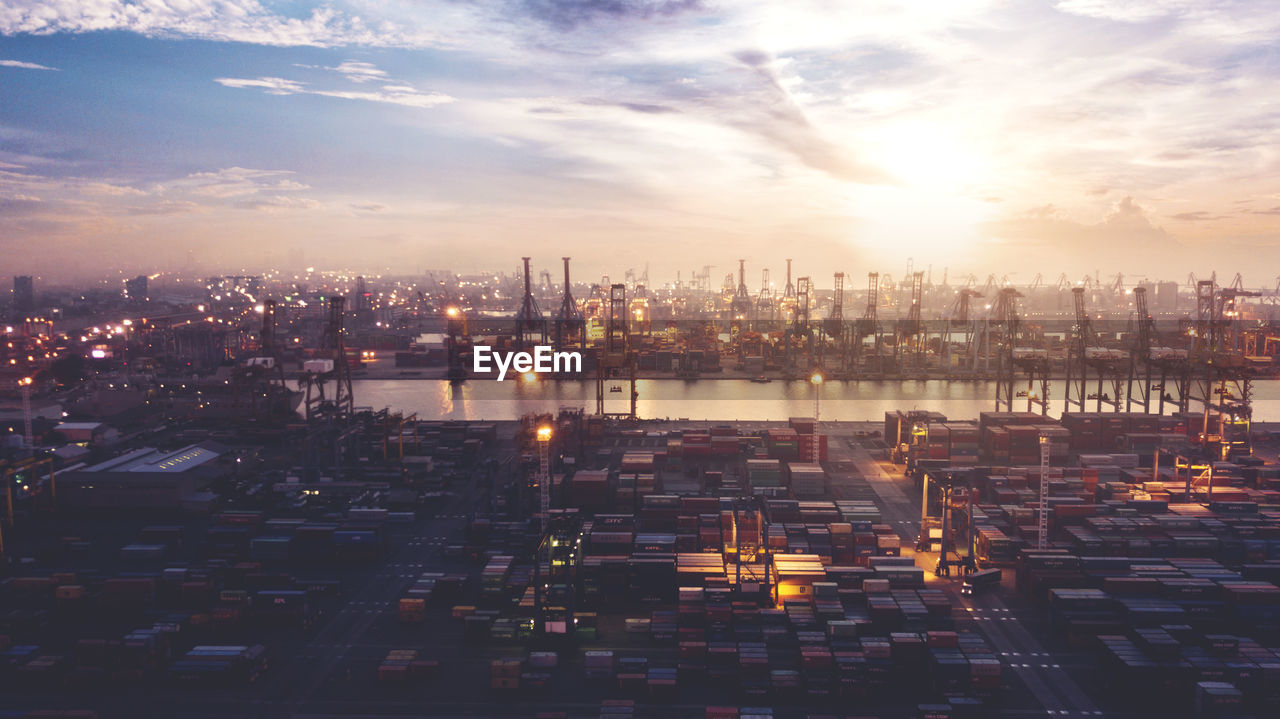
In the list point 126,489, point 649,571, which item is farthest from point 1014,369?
point 126,489

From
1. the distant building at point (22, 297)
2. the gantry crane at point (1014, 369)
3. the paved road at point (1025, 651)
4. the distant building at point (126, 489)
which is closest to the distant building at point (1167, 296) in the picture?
the gantry crane at point (1014, 369)

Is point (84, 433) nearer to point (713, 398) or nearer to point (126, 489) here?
point (126, 489)

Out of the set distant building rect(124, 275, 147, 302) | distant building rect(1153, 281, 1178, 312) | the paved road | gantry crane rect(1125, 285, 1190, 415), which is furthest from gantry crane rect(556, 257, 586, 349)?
distant building rect(1153, 281, 1178, 312)

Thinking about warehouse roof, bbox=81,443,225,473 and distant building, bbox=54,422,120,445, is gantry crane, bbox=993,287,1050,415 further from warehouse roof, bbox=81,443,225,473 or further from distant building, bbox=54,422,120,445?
distant building, bbox=54,422,120,445

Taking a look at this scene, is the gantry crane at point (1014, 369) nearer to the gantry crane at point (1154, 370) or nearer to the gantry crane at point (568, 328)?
the gantry crane at point (1154, 370)

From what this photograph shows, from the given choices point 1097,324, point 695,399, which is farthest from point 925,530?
point 1097,324

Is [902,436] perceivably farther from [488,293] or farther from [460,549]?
[488,293]
